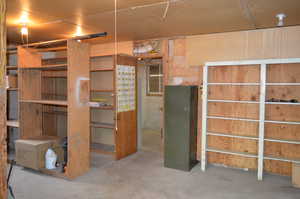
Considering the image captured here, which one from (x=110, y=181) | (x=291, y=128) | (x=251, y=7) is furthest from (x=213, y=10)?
(x=110, y=181)

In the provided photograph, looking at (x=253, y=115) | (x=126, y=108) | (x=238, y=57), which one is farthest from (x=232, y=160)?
(x=126, y=108)

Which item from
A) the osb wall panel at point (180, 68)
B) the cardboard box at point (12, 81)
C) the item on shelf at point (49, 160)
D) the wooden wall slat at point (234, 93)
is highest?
the osb wall panel at point (180, 68)

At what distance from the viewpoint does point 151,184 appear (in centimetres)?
315

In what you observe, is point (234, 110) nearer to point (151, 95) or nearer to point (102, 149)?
point (102, 149)

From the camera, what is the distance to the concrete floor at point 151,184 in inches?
111

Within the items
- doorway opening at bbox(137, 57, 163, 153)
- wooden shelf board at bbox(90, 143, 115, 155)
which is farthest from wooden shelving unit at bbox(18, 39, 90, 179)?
doorway opening at bbox(137, 57, 163, 153)

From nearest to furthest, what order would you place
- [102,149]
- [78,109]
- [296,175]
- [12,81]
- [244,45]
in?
[296,175] → [78,109] → [244,45] → [12,81] → [102,149]

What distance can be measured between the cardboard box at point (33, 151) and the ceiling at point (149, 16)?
1853 millimetres

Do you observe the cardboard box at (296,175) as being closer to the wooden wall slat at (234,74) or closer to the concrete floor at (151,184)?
the concrete floor at (151,184)

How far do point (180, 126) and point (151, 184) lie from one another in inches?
41.6

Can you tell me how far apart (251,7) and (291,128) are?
6.65 feet

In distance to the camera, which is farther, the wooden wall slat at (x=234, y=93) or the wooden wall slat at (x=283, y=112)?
the wooden wall slat at (x=234, y=93)

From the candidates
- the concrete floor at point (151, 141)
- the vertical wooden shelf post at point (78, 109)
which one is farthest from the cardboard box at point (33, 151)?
the concrete floor at point (151, 141)

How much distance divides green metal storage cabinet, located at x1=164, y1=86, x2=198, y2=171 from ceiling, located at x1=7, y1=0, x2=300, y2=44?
1.05 meters
